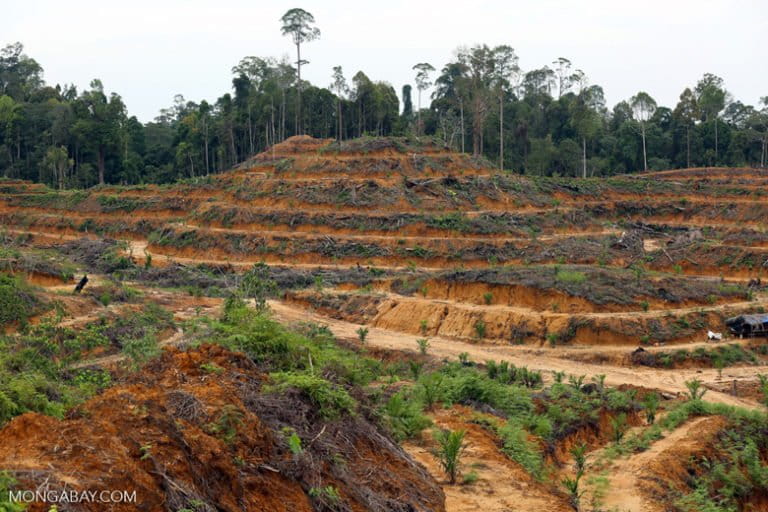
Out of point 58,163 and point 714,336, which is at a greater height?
point 58,163

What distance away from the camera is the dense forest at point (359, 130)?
7238cm

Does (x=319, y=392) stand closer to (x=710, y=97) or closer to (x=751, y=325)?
(x=751, y=325)

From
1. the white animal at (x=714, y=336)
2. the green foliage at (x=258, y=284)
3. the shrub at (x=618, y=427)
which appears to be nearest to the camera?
the shrub at (x=618, y=427)

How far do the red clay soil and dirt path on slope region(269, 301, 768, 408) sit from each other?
15.5m

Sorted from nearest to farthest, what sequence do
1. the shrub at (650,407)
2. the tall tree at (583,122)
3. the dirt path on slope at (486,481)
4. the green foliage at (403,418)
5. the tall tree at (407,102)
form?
the dirt path on slope at (486,481), the green foliage at (403,418), the shrub at (650,407), the tall tree at (583,122), the tall tree at (407,102)

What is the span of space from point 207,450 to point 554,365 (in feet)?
68.0

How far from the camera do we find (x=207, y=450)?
949 centimetres

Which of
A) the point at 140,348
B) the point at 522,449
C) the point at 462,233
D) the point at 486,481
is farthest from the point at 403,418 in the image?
the point at 462,233

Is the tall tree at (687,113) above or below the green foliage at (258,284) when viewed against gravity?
above

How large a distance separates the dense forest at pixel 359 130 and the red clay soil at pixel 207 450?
191ft

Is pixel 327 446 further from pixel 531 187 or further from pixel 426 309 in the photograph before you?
pixel 531 187

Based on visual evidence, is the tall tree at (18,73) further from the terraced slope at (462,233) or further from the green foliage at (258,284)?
the green foliage at (258,284)

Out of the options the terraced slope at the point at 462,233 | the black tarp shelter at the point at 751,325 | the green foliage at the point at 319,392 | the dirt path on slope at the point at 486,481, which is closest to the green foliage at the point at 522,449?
the dirt path on slope at the point at 486,481

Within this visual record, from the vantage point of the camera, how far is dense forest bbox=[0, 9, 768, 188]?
2849 inches
